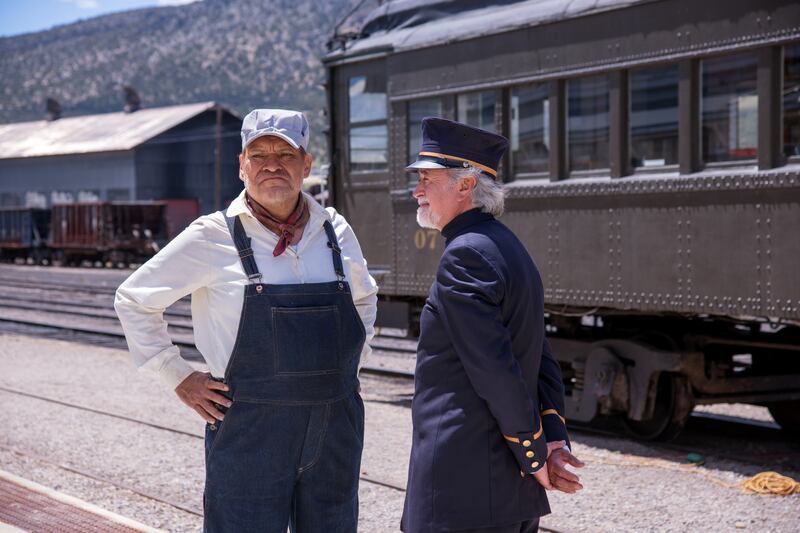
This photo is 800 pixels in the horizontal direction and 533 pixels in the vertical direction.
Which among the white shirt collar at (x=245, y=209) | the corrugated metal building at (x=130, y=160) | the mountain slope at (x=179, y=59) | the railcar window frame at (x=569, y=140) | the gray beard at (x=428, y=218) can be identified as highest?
the mountain slope at (x=179, y=59)

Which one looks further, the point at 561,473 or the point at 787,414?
the point at 787,414

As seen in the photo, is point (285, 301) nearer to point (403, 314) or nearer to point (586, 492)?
point (586, 492)

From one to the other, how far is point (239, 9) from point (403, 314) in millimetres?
196627

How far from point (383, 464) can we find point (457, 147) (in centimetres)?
469

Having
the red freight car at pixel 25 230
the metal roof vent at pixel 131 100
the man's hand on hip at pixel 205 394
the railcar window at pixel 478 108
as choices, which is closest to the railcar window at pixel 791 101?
the railcar window at pixel 478 108

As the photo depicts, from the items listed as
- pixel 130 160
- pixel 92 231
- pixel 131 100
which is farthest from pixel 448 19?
pixel 131 100

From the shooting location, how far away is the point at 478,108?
8.93 meters

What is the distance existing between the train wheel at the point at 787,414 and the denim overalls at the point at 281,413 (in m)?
6.12

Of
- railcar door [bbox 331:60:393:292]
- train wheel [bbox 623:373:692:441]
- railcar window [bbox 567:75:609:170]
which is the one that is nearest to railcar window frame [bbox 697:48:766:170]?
railcar window [bbox 567:75:609:170]

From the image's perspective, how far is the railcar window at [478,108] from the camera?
879 centimetres

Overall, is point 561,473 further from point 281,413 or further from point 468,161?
point 468,161

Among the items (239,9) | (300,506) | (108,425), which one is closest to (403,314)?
(108,425)

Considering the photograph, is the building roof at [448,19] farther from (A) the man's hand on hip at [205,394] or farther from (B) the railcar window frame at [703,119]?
(A) the man's hand on hip at [205,394]

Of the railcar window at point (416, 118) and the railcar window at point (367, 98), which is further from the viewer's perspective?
the railcar window at point (367, 98)
